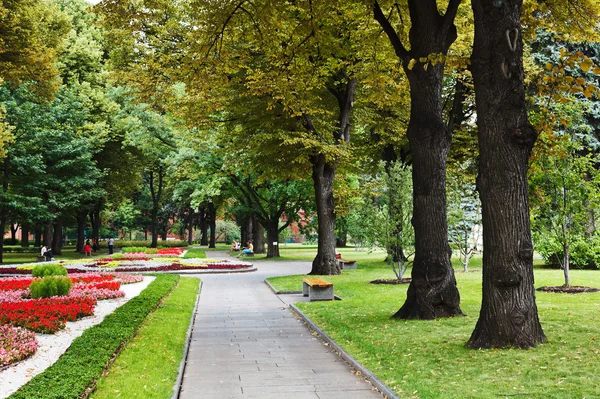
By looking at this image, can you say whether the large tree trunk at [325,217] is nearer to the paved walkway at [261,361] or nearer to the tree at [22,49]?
the paved walkway at [261,361]

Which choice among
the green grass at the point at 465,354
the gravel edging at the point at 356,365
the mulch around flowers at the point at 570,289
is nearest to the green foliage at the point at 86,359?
the gravel edging at the point at 356,365

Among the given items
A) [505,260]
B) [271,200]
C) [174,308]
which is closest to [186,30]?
[174,308]

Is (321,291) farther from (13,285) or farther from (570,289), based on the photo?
(13,285)

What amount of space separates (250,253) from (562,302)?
29.2 meters

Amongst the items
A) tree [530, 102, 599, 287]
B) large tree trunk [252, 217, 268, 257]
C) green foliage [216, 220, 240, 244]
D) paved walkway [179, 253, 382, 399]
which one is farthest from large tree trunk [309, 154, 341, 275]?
green foliage [216, 220, 240, 244]

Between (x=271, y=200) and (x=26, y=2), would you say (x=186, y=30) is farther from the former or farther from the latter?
(x=271, y=200)

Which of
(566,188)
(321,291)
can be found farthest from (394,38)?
(566,188)

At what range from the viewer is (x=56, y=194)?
34.5 metres

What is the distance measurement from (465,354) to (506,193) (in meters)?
2.36

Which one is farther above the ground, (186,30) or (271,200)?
(186,30)

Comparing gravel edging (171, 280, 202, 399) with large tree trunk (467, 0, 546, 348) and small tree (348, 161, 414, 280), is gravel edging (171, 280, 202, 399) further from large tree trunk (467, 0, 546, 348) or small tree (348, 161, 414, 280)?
small tree (348, 161, 414, 280)

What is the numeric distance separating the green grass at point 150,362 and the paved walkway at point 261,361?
0.27 m

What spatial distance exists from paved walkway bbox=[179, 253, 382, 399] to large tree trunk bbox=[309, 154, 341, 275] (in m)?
8.73

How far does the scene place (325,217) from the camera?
2333 cm
